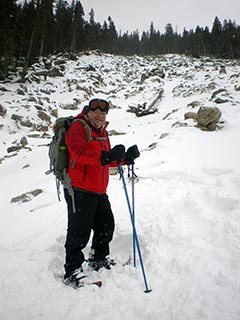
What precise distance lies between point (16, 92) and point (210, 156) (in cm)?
2049

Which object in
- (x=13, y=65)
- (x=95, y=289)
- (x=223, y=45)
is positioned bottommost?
(x=95, y=289)

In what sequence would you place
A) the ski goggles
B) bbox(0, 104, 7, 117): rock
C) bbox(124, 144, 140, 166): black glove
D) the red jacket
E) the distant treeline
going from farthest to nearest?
the distant treeline
bbox(0, 104, 7, 117): rock
bbox(124, 144, 140, 166): black glove
the ski goggles
the red jacket

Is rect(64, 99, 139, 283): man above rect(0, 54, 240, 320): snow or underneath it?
above

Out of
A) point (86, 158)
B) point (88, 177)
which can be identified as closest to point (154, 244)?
point (88, 177)

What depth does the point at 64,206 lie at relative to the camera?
5.14m

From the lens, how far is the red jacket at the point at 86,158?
8.67 feet

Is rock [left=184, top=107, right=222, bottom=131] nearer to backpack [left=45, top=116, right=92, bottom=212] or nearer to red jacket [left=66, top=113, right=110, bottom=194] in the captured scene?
red jacket [left=66, top=113, right=110, bottom=194]

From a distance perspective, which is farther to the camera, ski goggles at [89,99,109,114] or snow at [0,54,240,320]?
ski goggles at [89,99,109,114]

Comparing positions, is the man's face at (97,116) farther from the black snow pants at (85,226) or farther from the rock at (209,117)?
the rock at (209,117)

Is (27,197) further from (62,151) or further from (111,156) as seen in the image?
(111,156)

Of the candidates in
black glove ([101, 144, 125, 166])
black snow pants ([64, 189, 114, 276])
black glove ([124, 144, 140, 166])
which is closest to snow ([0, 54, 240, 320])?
black snow pants ([64, 189, 114, 276])

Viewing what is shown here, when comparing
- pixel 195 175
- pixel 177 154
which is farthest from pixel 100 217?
pixel 177 154

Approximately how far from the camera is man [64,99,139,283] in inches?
106

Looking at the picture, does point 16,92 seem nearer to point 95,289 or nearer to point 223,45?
point 95,289
